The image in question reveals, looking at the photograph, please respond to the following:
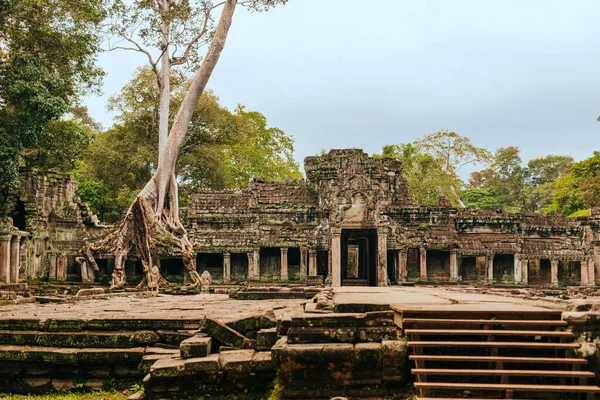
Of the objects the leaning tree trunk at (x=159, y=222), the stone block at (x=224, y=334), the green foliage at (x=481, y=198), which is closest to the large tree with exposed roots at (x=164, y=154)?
the leaning tree trunk at (x=159, y=222)

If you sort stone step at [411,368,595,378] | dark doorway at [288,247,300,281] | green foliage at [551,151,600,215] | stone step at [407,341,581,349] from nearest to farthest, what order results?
stone step at [411,368,595,378]
stone step at [407,341,581,349]
dark doorway at [288,247,300,281]
green foliage at [551,151,600,215]

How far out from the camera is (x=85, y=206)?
1017 inches

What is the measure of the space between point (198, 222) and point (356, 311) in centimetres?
2018

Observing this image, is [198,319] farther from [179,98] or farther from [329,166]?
[179,98]

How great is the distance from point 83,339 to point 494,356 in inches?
186

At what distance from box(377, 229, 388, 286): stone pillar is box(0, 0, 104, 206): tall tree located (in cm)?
1330

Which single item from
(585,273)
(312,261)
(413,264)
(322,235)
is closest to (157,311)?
(312,261)

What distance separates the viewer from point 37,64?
20969 millimetres

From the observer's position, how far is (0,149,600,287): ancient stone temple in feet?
77.9

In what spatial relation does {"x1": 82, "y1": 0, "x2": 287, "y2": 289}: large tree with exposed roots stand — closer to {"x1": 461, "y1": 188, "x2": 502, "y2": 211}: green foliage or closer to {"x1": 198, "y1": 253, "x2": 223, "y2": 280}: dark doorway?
{"x1": 198, "y1": 253, "x2": 223, "y2": 280}: dark doorway

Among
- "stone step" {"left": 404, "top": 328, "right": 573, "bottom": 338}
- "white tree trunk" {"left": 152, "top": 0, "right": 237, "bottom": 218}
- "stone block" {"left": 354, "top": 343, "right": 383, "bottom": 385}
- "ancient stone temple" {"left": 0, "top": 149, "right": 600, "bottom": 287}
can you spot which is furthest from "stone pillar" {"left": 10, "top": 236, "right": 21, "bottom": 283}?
"stone step" {"left": 404, "top": 328, "right": 573, "bottom": 338}

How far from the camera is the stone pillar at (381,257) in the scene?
21609mm

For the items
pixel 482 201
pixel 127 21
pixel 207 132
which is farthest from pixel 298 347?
pixel 482 201

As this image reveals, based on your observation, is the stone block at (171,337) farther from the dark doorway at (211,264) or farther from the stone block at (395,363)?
the dark doorway at (211,264)
